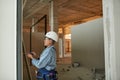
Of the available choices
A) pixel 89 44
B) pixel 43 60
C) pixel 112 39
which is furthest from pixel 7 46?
pixel 89 44

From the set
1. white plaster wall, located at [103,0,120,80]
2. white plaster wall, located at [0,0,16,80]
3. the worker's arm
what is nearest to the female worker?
the worker's arm

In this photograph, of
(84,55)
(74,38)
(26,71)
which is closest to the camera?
(26,71)

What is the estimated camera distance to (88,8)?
6371 millimetres

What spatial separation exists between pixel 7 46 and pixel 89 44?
419 centimetres

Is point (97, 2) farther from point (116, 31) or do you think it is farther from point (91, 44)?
point (116, 31)

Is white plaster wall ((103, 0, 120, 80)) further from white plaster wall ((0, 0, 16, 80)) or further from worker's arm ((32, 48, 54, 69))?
white plaster wall ((0, 0, 16, 80))

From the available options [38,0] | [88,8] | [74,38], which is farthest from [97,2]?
[38,0]

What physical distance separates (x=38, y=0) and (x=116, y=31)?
367 cm

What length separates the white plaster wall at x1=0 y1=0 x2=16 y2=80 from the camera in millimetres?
1016

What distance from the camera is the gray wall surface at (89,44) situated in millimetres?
4449

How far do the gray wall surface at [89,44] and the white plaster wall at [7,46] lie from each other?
11.3ft

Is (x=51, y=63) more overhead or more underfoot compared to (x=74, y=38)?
more underfoot

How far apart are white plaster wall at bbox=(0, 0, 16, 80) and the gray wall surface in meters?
3.46

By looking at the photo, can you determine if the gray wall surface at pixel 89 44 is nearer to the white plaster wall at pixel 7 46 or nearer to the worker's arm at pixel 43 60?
the worker's arm at pixel 43 60
